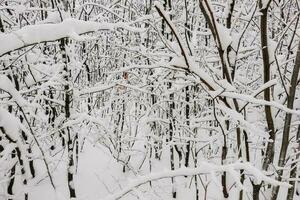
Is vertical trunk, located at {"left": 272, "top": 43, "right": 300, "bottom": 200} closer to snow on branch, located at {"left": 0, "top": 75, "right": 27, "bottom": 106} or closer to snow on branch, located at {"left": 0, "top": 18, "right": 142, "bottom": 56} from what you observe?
snow on branch, located at {"left": 0, "top": 18, "right": 142, "bottom": 56}

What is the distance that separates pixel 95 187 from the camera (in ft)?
19.0

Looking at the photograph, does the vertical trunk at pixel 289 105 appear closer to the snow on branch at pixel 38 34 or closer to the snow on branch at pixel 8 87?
the snow on branch at pixel 38 34

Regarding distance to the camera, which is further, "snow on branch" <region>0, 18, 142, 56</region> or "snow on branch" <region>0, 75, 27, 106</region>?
"snow on branch" <region>0, 75, 27, 106</region>

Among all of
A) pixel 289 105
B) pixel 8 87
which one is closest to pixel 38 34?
pixel 8 87

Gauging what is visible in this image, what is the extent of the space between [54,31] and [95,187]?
4262 mm

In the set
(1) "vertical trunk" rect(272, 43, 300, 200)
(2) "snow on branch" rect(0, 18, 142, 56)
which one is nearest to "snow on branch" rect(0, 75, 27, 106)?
(2) "snow on branch" rect(0, 18, 142, 56)

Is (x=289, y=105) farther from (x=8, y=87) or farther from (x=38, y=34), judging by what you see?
(x=8, y=87)

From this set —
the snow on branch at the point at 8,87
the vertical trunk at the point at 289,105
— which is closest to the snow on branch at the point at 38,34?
the snow on branch at the point at 8,87

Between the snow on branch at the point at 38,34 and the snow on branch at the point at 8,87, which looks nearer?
the snow on branch at the point at 38,34

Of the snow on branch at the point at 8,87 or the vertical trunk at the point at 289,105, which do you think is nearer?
the vertical trunk at the point at 289,105

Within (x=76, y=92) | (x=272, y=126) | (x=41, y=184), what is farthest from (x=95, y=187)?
(x=272, y=126)

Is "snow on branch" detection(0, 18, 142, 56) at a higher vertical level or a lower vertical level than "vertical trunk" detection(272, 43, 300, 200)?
higher

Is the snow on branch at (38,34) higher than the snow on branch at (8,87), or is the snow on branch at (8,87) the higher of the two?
the snow on branch at (38,34)

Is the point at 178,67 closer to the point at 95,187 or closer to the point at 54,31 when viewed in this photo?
the point at 54,31
